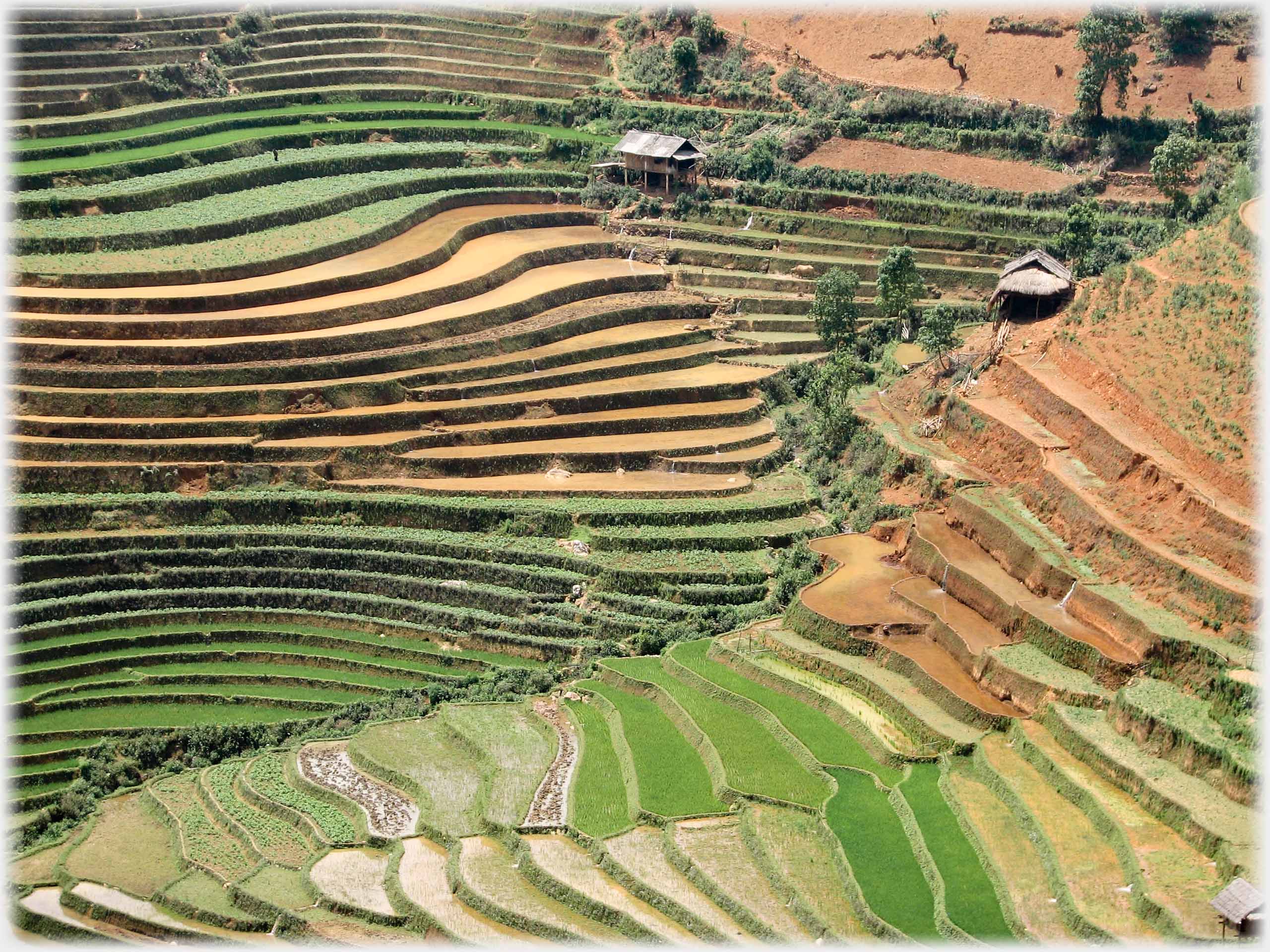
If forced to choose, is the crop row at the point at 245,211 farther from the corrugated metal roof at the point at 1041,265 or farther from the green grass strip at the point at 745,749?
the green grass strip at the point at 745,749

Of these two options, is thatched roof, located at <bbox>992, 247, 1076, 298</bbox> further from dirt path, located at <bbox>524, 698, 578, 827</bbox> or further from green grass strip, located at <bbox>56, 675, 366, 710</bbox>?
green grass strip, located at <bbox>56, 675, 366, 710</bbox>

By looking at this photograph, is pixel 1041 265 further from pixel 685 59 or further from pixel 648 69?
pixel 648 69

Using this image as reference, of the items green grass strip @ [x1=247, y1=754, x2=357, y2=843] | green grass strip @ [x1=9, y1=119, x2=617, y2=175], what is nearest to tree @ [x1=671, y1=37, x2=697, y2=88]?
green grass strip @ [x1=9, y1=119, x2=617, y2=175]

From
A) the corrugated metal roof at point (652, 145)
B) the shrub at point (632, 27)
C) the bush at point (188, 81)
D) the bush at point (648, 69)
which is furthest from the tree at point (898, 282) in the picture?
the bush at point (188, 81)

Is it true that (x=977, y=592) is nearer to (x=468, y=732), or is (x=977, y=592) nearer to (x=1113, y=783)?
(x=1113, y=783)

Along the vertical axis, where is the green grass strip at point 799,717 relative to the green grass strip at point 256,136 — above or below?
below

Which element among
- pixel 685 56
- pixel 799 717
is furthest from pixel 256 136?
pixel 799 717
